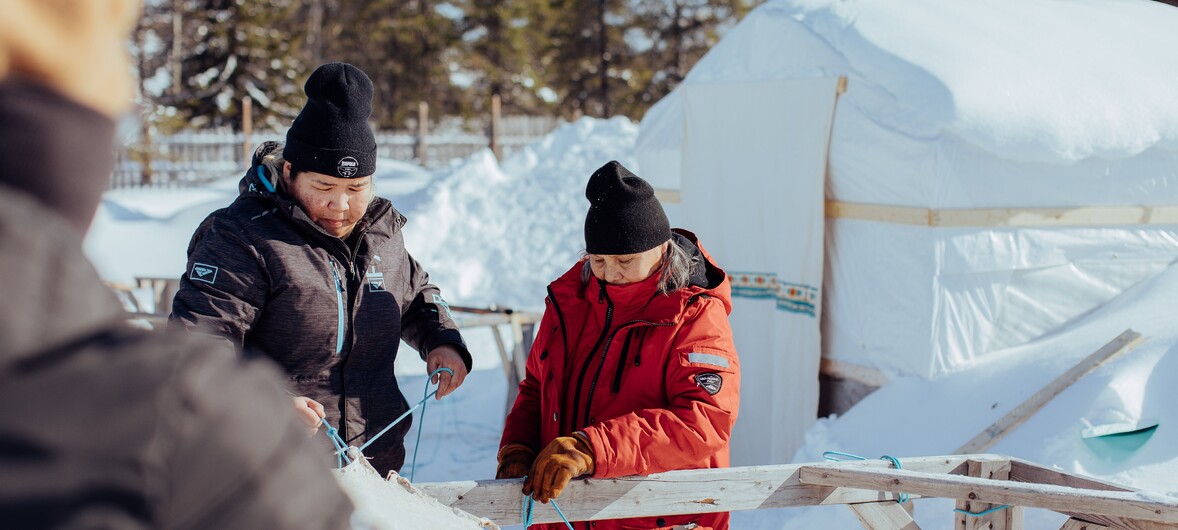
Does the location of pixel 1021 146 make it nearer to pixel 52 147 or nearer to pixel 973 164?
pixel 973 164

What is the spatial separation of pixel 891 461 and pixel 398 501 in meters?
1.44

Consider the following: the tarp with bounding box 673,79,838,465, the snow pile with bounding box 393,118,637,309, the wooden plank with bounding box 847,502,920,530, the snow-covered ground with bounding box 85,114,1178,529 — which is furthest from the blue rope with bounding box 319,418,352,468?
the snow pile with bounding box 393,118,637,309

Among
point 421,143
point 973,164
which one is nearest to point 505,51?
point 421,143

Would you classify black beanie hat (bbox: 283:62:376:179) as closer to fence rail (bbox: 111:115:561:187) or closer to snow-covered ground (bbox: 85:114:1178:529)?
snow-covered ground (bbox: 85:114:1178:529)

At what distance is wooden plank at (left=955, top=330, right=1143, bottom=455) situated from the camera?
15.0 ft

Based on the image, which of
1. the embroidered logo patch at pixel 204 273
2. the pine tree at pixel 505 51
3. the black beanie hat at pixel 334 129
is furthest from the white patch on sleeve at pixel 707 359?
the pine tree at pixel 505 51

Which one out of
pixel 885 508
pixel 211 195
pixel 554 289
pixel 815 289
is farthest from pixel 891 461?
pixel 211 195

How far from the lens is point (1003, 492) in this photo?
249cm

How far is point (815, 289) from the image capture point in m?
5.79

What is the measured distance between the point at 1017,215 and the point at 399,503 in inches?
167

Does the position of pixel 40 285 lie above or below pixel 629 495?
above

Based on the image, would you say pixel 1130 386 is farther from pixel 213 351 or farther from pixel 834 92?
pixel 213 351

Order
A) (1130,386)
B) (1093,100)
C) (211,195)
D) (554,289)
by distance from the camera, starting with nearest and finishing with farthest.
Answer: (554,289) < (1130,386) < (1093,100) < (211,195)

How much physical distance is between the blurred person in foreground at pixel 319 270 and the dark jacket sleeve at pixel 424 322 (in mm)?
124
